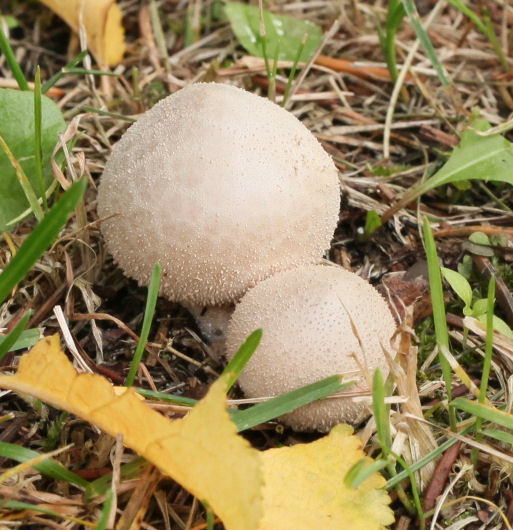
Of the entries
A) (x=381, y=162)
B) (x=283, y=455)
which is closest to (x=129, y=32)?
(x=381, y=162)

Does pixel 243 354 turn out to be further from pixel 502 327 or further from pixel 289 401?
pixel 502 327

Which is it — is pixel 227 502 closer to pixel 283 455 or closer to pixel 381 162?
pixel 283 455

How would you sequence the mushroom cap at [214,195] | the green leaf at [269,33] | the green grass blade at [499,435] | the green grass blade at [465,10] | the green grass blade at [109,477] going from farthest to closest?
the green leaf at [269,33] → the green grass blade at [465,10] → the mushroom cap at [214,195] → the green grass blade at [499,435] → the green grass blade at [109,477]

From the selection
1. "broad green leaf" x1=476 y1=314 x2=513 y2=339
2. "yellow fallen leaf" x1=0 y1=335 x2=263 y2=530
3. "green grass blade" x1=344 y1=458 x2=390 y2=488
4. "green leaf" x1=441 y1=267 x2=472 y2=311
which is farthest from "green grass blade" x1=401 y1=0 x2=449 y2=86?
"yellow fallen leaf" x1=0 y1=335 x2=263 y2=530

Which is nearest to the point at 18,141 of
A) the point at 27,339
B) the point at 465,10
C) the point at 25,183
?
the point at 25,183

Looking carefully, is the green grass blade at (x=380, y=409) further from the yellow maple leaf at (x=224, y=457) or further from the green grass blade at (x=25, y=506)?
the green grass blade at (x=25, y=506)

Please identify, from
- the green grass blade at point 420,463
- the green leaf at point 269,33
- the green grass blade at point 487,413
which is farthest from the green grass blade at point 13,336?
the green leaf at point 269,33
